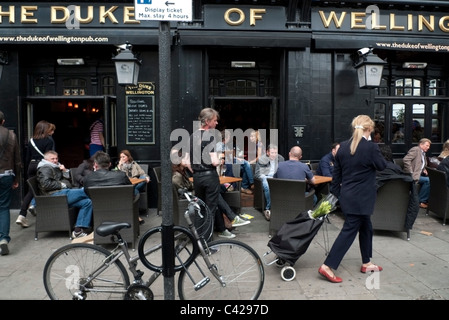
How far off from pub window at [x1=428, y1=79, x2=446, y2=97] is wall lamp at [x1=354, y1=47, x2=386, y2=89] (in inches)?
93.8

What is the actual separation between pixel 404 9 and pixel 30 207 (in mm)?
9171

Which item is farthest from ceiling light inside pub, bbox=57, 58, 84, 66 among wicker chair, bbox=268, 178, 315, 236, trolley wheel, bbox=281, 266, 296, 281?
trolley wheel, bbox=281, 266, 296, 281

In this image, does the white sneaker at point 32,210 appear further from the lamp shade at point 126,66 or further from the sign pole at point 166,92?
the sign pole at point 166,92

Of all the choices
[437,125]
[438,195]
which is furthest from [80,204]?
[437,125]

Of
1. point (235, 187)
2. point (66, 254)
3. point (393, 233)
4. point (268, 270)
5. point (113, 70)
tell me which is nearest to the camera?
point (66, 254)

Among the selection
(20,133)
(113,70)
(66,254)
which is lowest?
(66,254)

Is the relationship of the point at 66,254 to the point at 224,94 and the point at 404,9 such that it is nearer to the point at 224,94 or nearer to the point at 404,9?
the point at 224,94

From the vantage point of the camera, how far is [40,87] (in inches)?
307

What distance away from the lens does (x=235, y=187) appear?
6.76 meters

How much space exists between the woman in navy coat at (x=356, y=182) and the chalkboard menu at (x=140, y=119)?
4600 millimetres

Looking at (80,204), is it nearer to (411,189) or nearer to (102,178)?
(102,178)

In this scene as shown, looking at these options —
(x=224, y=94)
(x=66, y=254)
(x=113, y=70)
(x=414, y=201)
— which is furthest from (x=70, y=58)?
(x=414, y=201)

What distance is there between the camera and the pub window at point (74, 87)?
7.80 meters
